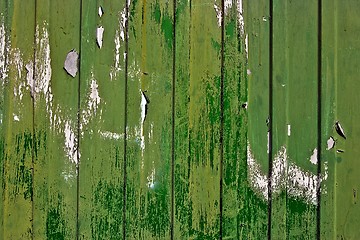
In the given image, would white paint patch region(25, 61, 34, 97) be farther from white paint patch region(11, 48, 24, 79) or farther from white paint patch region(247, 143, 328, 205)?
white paint patch region(247, 143, 328, 205)

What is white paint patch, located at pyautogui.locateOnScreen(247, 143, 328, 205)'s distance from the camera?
130 cm

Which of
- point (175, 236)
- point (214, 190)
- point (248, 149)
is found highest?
point (248, 149)

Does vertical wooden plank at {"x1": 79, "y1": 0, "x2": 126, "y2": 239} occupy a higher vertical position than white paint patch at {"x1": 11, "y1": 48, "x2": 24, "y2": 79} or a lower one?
lower

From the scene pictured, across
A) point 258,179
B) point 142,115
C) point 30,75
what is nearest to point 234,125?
point 258,179

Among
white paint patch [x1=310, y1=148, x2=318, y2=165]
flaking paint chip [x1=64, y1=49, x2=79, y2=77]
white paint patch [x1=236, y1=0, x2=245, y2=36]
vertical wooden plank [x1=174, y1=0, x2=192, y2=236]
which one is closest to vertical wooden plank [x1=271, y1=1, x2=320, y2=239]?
white paint patch [x1=310, y1=148, x2=318, y2=165]

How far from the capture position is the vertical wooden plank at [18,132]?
1329mm

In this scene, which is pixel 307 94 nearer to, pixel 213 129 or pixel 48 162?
pixel 213 129

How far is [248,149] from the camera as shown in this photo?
1.32 meters

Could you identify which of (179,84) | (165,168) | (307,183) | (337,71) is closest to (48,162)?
(165,168)

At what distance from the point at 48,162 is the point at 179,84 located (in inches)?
18.9

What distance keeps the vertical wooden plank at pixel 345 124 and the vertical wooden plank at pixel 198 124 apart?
34 cm

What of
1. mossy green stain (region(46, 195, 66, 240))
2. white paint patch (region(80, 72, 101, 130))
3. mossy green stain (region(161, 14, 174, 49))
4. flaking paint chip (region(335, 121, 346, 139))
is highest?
mossy green stain (region(161, 14, 174, 49))

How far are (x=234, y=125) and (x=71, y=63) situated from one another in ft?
1.80

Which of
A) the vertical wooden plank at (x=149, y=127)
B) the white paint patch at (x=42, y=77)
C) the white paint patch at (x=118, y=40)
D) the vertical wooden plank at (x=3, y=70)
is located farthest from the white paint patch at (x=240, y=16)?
the vertical wooden plank at (x=3, y=70)
